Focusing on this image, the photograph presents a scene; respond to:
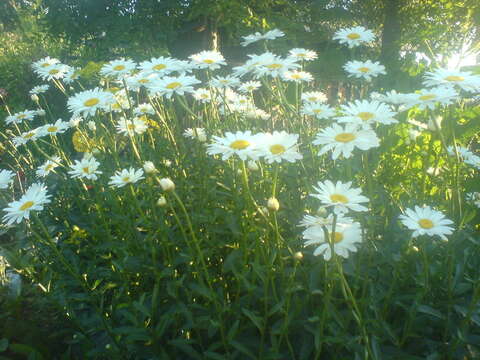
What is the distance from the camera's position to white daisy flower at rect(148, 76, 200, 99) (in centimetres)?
216

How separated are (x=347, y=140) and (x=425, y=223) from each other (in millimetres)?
461

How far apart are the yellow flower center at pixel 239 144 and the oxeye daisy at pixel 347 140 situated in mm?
304

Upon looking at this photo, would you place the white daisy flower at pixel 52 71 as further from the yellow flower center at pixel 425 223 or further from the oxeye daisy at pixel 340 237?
the yellow flower center at pixel 425 223

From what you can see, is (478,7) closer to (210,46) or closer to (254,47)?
(254,47)

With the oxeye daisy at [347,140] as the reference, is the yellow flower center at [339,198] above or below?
below

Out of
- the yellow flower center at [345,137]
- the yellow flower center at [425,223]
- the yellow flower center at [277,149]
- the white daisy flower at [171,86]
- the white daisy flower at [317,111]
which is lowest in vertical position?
the yellow flower center at [425,223]

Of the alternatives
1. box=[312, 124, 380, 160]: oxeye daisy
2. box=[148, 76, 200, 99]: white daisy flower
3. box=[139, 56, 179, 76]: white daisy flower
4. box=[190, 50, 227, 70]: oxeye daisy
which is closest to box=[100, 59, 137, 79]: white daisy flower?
box=[139, 56, 179, 76]: white daisy flower

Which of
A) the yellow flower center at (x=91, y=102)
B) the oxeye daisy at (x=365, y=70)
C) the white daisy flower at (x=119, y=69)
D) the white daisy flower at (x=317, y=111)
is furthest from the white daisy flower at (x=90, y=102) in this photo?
the oxeye daisy at (x=365, y=70)

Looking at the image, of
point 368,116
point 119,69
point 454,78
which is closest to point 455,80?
point 454,78

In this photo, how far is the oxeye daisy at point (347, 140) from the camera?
1.52 m

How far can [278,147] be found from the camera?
1.61 meters

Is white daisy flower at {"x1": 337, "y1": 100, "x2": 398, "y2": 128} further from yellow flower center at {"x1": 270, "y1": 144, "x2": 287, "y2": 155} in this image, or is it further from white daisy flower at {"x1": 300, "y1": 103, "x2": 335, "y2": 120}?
white daisy flower at {"x1": 300, "y1": 103, "x2": 335, "y2": 120}

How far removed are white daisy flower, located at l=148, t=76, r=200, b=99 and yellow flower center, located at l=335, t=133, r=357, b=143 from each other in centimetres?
90

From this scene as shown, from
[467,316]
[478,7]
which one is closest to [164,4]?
[467,316]
